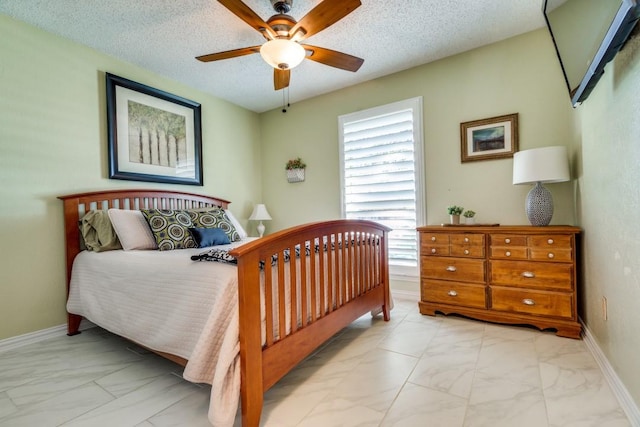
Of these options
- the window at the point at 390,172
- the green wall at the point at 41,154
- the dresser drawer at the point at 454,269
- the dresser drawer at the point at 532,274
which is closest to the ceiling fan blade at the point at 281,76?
the window at the point at 390,172

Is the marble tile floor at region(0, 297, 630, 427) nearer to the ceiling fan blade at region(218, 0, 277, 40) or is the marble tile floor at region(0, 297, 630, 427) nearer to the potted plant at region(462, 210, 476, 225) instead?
the potted plant at region(462, 210, 476, 225)

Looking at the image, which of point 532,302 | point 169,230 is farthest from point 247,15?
point 532,302

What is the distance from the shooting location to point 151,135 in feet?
10.2

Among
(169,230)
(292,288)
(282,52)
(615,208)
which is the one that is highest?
(282,52)

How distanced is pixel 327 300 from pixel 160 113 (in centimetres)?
272

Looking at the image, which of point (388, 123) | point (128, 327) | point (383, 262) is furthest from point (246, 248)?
point (388, 123)

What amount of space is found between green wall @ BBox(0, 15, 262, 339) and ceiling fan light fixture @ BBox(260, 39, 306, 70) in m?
1.87

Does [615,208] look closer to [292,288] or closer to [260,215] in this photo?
[292,288]

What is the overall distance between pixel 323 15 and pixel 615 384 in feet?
8.33

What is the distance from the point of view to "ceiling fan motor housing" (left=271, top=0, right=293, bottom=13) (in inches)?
80.5

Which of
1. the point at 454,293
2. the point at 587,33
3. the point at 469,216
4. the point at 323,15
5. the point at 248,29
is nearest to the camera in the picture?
the point at 587,33

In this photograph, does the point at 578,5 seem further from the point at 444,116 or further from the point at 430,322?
the point at 430,322

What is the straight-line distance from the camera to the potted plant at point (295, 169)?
3.97 metres

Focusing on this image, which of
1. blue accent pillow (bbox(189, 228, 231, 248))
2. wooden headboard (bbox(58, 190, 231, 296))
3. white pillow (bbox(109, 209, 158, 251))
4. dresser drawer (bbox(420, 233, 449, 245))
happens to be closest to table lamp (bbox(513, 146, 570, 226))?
dresser drawer (bbox(420, 233, 449, 245))
